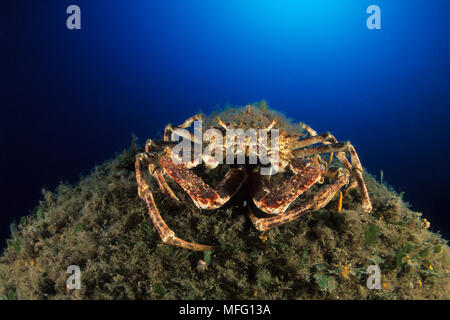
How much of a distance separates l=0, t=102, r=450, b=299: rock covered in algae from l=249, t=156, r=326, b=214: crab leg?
0.32m

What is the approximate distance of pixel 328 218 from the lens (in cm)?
342

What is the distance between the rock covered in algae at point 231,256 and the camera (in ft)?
9.10

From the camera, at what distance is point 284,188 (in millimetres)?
3350

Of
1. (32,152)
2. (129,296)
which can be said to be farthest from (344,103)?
(129,296)

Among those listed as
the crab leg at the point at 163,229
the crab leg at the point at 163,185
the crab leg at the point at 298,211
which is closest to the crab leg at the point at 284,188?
the crab leg at the point at 298,211

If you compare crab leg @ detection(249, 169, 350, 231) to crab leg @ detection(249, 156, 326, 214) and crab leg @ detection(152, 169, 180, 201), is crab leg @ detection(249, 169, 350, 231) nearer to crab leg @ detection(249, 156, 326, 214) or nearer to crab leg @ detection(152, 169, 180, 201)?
crab leg @ detection(249, 156, 326, 214)

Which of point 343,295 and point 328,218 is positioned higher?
point 328,218

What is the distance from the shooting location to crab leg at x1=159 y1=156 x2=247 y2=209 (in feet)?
10.6

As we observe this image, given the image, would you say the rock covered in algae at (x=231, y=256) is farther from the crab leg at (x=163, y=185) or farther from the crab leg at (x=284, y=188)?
the crab leg at (x=284, y=188)

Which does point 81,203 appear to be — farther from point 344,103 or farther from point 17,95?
point 344,103

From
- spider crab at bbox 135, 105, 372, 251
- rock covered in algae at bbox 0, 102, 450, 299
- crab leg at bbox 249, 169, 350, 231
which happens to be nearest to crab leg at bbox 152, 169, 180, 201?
spider crab at bbox 135, 105, 372, 251

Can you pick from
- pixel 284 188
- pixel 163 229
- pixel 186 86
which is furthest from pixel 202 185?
pixel 186 86

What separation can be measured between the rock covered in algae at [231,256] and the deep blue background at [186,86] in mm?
3920
